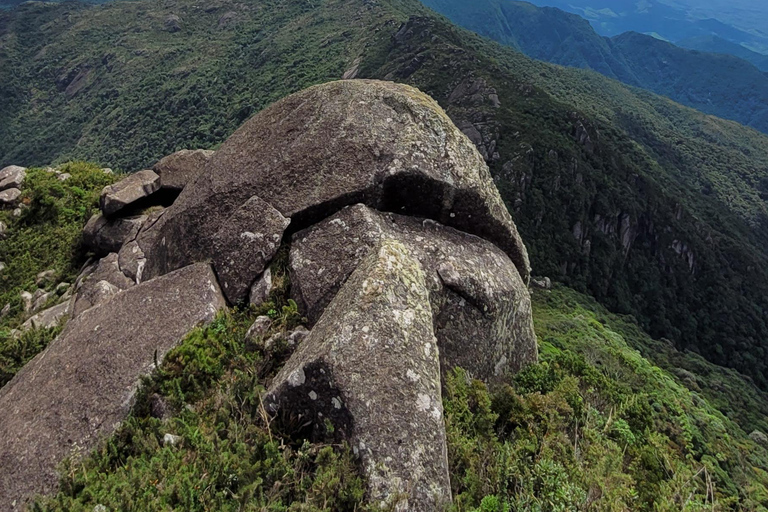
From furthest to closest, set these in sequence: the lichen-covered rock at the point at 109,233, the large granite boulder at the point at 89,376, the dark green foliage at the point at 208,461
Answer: the lichen-covered rock at the point at 109,233
the large granite boulder at the point at 89,376
the dark green foliage at the point at 208,461

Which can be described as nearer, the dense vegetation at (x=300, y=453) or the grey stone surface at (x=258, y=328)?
the dense vegetation at (x=300, y=453)

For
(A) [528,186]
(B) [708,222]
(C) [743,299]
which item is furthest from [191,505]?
(B) [708,222]

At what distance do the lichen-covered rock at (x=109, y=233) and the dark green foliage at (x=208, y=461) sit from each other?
7.39m

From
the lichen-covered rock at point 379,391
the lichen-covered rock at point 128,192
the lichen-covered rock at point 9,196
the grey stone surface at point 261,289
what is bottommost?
A: the lichen-covered rock at point 9,196

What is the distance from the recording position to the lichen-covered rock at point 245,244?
7.38 meters

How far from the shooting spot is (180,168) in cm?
1345

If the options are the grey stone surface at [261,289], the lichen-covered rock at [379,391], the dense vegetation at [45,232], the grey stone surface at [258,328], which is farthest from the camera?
the dense vegetation at [45,232]

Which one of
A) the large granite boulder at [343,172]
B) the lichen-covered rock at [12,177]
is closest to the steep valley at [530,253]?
the lichen-covered rock at [12,177]

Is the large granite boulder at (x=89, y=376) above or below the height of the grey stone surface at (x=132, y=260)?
above

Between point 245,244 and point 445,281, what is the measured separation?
3511 millimetres

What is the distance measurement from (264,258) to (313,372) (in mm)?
3126

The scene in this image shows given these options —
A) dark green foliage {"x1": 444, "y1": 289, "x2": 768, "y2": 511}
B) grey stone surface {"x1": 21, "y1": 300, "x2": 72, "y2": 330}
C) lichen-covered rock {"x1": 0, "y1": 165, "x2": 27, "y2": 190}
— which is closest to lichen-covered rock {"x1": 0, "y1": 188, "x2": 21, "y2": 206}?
lichen-covered rock {"x1": 0, "y1": 165, "x2": 27, "y2": 190}

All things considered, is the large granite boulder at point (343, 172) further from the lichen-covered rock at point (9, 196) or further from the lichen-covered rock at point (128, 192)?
the lichen-covered rock at point (9, 196)

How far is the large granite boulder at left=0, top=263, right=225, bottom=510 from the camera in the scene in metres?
5.07
